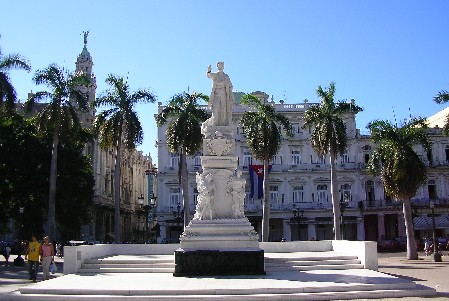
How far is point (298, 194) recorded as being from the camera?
55.4m

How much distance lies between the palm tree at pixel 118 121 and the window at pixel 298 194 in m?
24.5

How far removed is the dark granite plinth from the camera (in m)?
16.6

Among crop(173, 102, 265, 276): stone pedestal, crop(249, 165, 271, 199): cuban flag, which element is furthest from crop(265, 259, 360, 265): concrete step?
crop(249, 165, 271, 199): cuban flag

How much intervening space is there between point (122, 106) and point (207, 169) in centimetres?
1834

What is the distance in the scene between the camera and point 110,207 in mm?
71750

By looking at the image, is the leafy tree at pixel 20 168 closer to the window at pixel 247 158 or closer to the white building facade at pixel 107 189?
the white building facade at pixel 107 189

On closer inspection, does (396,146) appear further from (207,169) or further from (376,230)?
(376,230)

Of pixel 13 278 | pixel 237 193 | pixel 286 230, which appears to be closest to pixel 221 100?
pixel 237 193

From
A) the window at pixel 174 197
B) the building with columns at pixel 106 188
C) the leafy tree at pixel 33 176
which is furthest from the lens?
the building with columns at pixel 106 188

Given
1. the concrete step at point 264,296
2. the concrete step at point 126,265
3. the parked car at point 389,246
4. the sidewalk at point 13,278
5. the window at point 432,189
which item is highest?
the window at point 432,189

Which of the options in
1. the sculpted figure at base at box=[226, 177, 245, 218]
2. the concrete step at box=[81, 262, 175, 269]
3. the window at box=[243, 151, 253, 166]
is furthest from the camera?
the window at box=[243, 151, 253, 166]

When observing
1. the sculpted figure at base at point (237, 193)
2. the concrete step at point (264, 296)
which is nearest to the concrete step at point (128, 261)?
the sculpted figure at base at point (237, 193)

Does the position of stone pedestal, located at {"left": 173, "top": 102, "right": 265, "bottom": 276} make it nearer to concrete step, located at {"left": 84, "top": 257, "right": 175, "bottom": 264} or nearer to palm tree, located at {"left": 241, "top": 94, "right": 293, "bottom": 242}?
concrete step, located at {"left": 84, "top": 257, "right": 175, "bottom": 264}

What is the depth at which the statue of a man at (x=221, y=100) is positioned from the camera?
1944 cm
